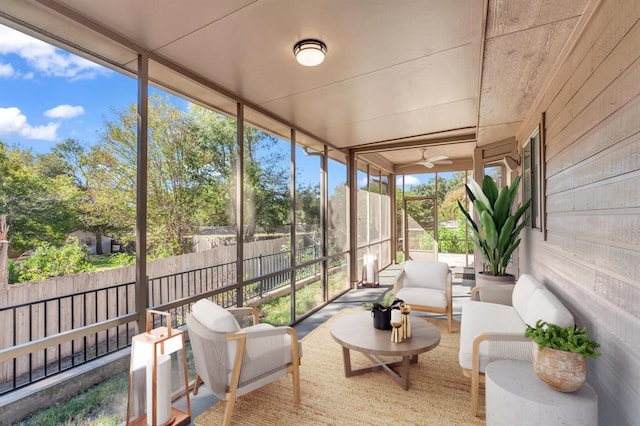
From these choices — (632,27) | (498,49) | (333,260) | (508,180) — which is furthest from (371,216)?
(632,27)

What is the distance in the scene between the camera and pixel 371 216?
7328mm

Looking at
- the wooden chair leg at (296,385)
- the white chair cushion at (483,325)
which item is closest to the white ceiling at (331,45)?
the white chair cushion at (483,325)

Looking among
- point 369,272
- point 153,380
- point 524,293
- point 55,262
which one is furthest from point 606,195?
point 369,272

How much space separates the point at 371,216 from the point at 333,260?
215 cm

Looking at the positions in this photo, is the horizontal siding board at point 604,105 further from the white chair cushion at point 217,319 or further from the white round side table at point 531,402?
the white chair cushion at point 217,319

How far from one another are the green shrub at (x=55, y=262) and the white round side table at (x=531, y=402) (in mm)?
2522

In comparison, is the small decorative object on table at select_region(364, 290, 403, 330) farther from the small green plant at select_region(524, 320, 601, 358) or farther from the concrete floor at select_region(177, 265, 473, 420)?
the concrete floor at select_region(177, 265, 473, 420)

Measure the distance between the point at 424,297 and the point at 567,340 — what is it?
2.27 metres

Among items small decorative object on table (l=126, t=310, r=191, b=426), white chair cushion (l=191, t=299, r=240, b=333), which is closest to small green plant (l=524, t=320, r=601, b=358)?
white chair cushion (l=191, t=299, r=240, b=333)

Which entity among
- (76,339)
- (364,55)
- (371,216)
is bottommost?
(76,339)

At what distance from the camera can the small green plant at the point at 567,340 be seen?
1.59 metres

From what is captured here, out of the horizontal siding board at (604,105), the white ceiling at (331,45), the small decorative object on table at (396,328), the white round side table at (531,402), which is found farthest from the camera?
the small decorative object on table at (396,328)

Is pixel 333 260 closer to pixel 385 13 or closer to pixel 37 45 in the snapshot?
pixel 385 13

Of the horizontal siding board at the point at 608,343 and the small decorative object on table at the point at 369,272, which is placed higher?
the horizontal siding board at the point at 608,343
